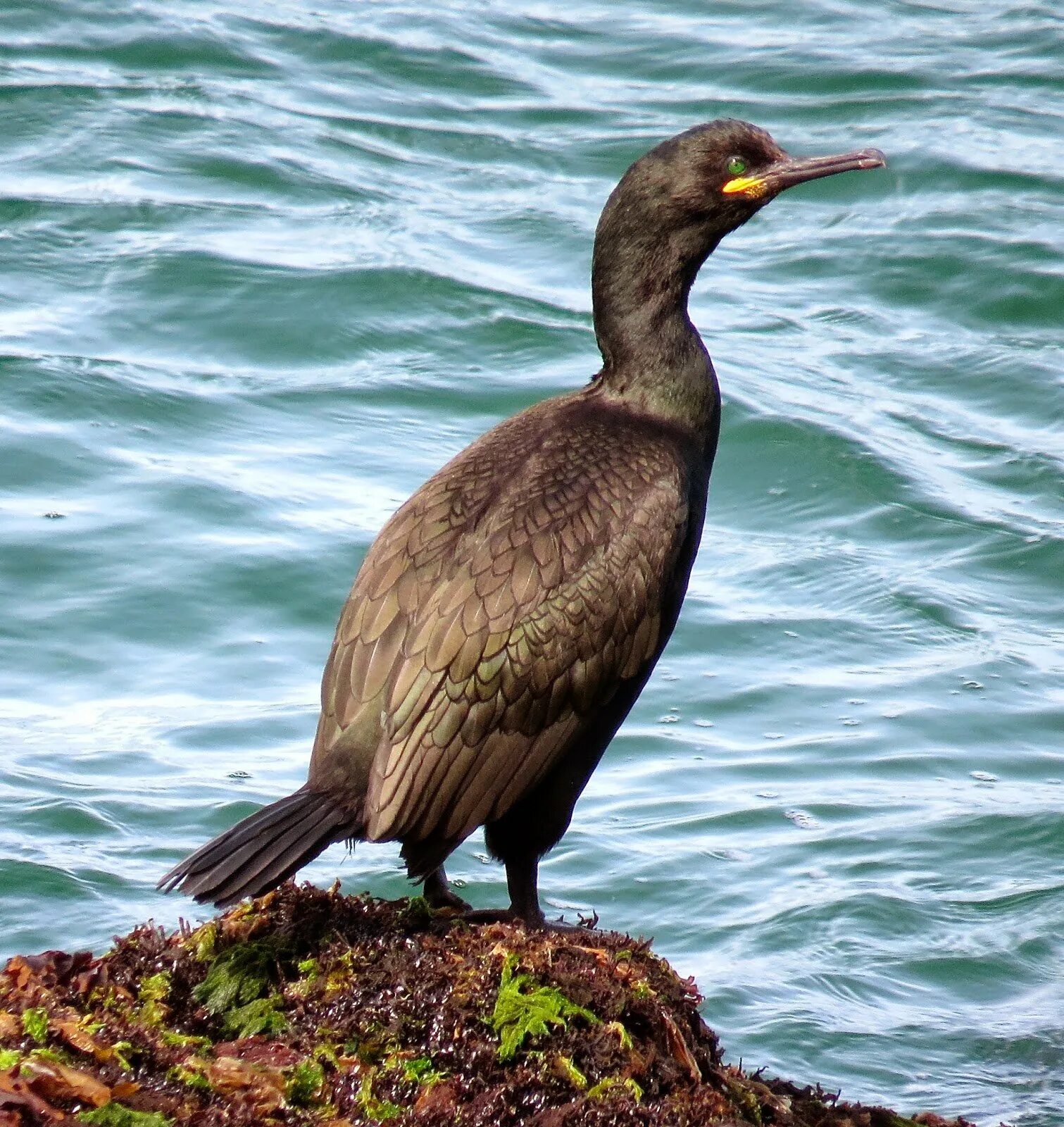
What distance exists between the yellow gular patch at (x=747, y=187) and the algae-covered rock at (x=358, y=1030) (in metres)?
2.36

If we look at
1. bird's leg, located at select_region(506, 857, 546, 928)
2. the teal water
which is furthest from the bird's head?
the teal water

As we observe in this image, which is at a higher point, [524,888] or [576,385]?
[576,385]

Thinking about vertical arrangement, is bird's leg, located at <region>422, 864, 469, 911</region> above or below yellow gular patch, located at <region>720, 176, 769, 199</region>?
below

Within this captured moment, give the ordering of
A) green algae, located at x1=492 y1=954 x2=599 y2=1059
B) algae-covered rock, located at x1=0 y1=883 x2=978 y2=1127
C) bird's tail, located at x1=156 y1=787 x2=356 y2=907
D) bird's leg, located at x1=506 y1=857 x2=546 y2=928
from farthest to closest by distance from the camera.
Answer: bird's leg, located at x1=506 y1=857 x2=546 y2=928 → bird's tail, located at x1=156 y1=787 x2=356 y2=907 → green algae, located at x1=492 y1=954 x2=599 y2=1059 → algae-covered rock, located at x1=0 y1=883 x2=978 y2=1127

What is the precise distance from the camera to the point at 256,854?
4.43 meters

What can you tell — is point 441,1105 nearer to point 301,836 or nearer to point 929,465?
point 301,836

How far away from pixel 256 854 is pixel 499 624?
3.05 ft

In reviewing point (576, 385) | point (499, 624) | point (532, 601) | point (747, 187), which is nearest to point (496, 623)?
point (499, 624)

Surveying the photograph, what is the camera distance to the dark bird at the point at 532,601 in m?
4.81

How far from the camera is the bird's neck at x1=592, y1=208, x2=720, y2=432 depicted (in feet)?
18.8

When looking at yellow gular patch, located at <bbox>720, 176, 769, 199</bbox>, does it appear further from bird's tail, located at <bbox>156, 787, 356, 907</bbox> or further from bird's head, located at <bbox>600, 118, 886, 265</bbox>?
bird's tail, located at <bbox>156, 787, 356, 907</bbox>

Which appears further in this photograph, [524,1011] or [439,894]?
[439,894]

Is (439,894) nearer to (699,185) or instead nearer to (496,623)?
(496,623)

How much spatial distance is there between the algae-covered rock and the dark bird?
7.6 inches
